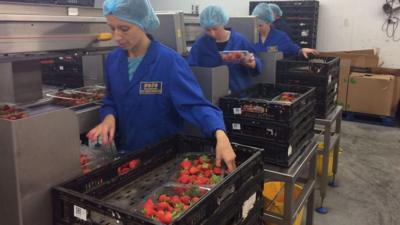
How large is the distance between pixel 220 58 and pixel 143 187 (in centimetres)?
148

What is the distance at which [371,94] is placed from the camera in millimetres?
4602

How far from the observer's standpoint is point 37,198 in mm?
866

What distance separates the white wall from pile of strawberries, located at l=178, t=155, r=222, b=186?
487cm

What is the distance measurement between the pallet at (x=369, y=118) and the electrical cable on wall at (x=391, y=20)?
1213 millimetres

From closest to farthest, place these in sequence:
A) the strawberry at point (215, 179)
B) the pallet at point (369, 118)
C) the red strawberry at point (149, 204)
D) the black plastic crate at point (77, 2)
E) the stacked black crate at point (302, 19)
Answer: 1. the red strawberry at point (149, 204)
2. the strawberry at point (215, 179)
3. the black plastic crate at point (77, 2)
4. the pallet at point (369, 118)
5. the stacked black crate at point (302, 19)

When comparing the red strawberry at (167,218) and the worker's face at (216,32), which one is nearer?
the red strawberry at (167,218)

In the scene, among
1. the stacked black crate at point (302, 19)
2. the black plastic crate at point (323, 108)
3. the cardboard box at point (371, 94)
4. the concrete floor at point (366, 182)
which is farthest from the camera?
the stacked black crate at point (302, 19)

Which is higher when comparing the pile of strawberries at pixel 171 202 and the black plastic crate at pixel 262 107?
the black plastic crate at pixel 262 107

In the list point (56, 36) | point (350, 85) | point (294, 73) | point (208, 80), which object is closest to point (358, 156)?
point (350, 85)

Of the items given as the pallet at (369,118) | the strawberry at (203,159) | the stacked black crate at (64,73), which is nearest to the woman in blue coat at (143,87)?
the strawberry at (203,159)

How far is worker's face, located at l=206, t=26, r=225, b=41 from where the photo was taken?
2381mm

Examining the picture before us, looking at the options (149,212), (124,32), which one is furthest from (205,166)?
(124,32)

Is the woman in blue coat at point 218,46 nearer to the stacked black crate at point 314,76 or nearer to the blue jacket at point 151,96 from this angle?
the stacked black crate at point 314,76

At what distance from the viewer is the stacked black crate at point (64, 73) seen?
1.95 metres
